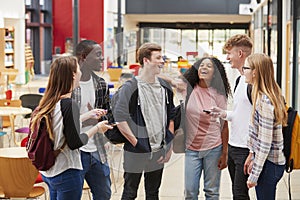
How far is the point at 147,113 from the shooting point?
13.5 ft

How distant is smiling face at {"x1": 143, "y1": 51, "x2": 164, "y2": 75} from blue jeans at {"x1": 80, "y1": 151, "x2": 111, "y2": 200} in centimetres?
74

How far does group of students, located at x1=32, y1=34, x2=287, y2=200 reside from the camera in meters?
3.93

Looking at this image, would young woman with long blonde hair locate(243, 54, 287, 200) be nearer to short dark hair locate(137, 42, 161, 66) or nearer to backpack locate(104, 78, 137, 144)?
short dark hair locate(137, 42, 161, 66)

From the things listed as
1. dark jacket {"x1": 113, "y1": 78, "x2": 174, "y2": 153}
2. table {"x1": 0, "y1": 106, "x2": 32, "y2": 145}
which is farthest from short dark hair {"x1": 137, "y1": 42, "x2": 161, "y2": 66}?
table {"x1": 0, "y1": 106, "x2": 32, "y2": 145}

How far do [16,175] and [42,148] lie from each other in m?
1.01

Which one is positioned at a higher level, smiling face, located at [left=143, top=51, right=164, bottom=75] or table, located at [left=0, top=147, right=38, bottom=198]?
smiling face, located at [left=143, top=51, right=164, bottom=75]

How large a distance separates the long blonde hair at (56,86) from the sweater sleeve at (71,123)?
0.08 m

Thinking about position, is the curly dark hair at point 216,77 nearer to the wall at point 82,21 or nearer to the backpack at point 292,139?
the backpack at point 292,139

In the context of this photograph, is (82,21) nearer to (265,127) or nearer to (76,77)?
(76,77)

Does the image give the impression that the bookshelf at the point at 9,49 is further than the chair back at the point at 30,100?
Yes

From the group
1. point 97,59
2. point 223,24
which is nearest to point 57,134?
point 97,59

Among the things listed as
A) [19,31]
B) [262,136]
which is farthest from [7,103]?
[19,31]

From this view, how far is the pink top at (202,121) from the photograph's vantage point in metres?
4.36

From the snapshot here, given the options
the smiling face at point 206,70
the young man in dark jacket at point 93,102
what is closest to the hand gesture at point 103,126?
the young man in dark jacket at point 93,102
